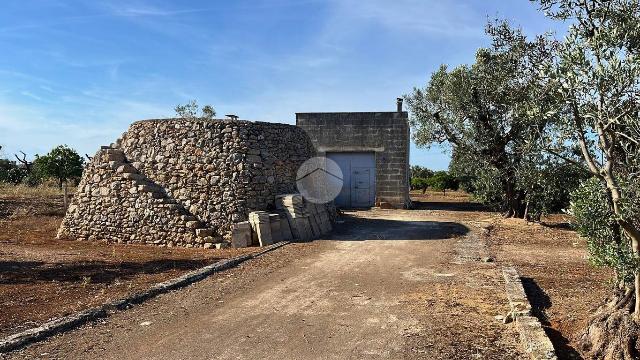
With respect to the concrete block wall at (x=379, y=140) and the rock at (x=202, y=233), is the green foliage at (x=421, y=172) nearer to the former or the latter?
the concrete block wall at (x=379, y=140)

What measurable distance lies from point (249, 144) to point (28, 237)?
6662mm

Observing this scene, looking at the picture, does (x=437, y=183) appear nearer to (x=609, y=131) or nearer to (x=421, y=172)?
(x=421, y=172)

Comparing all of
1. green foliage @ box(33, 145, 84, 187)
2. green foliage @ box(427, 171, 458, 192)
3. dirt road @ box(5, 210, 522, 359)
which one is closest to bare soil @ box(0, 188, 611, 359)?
dirt road @ box(5, 210, 522, 359)

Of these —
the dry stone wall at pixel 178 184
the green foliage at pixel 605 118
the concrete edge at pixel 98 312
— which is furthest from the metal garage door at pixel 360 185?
the green foliage at pixel 605 118

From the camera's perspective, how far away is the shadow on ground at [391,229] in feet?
46.3

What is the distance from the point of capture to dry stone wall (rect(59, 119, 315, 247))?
43.2 feet

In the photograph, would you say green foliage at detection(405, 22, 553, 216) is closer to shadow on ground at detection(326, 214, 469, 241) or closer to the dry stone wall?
shadow on ground at detection(326, 214, 469, 241)

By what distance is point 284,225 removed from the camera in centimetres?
1341

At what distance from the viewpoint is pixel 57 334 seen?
226 inches

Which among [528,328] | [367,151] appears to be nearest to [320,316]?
[528,328]

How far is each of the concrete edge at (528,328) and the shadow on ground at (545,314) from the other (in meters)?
0.21

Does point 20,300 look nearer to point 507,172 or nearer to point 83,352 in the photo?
point 83,352

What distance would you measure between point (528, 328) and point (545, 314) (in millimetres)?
1396

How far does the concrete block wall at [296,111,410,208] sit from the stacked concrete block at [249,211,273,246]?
11.3m
